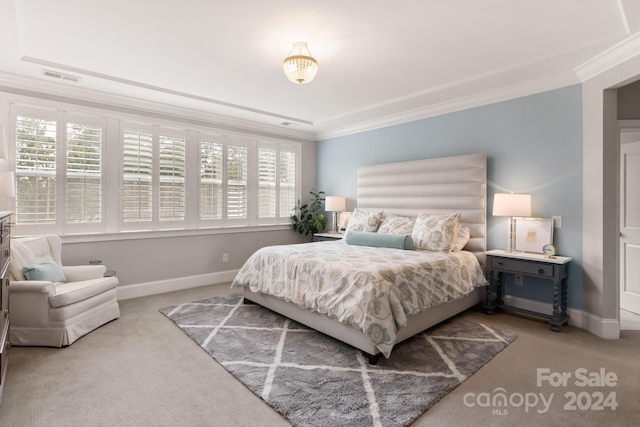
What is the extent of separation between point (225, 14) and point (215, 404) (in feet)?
8.74

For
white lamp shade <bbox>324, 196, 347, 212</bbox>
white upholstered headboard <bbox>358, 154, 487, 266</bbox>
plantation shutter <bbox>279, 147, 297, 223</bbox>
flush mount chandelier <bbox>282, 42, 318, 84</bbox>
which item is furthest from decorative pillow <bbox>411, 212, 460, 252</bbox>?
plantation shutter <bbox>279, 147, 297, 223</bbox>

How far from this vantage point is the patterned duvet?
2.47 meters

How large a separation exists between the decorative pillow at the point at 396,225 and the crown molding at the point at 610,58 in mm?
2299

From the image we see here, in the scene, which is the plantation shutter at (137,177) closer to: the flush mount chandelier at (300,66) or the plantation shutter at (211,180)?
the plantation shutter at (211,180)

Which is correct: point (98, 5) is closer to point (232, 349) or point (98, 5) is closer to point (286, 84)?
point (286, 84)

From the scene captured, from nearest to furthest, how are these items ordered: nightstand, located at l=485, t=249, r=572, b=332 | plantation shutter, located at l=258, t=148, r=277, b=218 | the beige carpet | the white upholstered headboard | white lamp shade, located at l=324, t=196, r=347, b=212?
the beige carpet, nightstand, located at l=485, t=249, r=572, b=332, the white upholstered headboard, white lamp shade, located at l=324, t=196, r=347, b=212, plantation shutter, located at l=258, t=148, r=277, b=218

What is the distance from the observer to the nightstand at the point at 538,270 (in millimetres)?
3148

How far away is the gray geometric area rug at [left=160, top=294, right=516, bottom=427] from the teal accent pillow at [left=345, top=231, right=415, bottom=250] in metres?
0.98

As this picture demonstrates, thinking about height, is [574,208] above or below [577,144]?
below

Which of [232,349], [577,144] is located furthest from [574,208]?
[232,349]

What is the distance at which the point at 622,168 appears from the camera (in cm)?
380

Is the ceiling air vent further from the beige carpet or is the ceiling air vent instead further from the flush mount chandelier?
the beige carpet

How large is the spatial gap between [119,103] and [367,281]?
3.82 m

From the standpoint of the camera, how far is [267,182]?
566 centimetres
